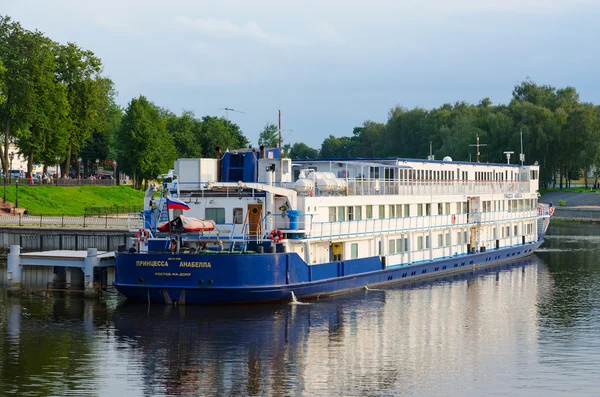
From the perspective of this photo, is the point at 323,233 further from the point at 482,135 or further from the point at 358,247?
the point at 482,135

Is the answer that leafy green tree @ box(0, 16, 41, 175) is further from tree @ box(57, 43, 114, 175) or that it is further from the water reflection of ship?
the water reflection of ship

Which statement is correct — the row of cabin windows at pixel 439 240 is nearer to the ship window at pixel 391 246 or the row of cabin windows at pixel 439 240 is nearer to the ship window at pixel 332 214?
the ship window at pixel 391 246

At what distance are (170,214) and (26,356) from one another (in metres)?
14.2

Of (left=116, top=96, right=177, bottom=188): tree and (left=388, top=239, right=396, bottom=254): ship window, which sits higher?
(left=116, top=96, right=177, bottom=188): tree

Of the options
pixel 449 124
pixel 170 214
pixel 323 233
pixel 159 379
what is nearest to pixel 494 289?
pixel 323 233

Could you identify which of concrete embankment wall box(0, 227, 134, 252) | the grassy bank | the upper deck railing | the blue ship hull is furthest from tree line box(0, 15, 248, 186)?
the blue ship hull

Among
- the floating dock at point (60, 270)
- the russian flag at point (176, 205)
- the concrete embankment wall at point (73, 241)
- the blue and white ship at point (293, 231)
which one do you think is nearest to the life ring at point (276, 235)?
the blue and white ship at point (293, 231)

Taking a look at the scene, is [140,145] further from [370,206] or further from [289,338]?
[289,338]

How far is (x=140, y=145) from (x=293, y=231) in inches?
2928

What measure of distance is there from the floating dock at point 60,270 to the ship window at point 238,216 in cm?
839

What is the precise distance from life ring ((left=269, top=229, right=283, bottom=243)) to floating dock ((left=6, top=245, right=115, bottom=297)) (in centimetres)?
1078

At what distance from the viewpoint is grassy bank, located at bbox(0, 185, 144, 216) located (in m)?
95.0

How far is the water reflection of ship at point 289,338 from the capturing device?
34438 millimetres

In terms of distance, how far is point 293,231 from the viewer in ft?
160
